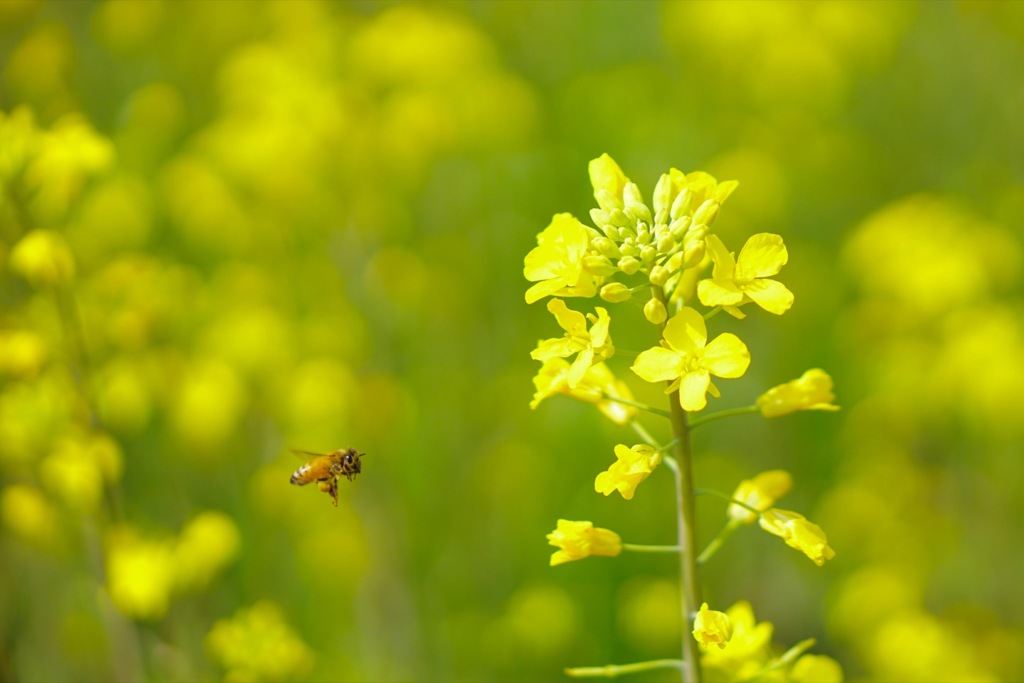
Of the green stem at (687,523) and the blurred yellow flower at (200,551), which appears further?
the blurred yellow flower at (200,551)

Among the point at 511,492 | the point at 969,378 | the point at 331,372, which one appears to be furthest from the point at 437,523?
the point at 969,378

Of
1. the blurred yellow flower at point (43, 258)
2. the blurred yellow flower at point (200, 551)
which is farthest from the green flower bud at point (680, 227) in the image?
the blurred yellow flower at point (200, 551)

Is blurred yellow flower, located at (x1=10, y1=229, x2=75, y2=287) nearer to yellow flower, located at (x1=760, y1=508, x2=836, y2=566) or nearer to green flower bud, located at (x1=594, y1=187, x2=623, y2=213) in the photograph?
green flower bud, located at (x1=594, y1=187, x2=623, y2=213)

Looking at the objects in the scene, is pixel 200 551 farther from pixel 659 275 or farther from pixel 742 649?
pixel 659 275

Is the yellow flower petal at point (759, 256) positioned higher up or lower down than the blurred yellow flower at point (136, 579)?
higher up

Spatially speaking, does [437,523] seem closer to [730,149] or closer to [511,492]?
[511,492]

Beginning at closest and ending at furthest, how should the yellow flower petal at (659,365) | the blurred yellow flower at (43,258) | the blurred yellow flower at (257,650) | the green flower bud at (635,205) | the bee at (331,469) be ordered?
the yellow flower petal at (659,365) → the green flower bud at (635,205) → the bee at (331,469) → the blurred yellow flower at (43,258) → the blurred yellow flower at (257,650)

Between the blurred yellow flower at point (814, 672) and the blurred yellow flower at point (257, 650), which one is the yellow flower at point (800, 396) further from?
the blurred yellow flower at point (257, 650)
